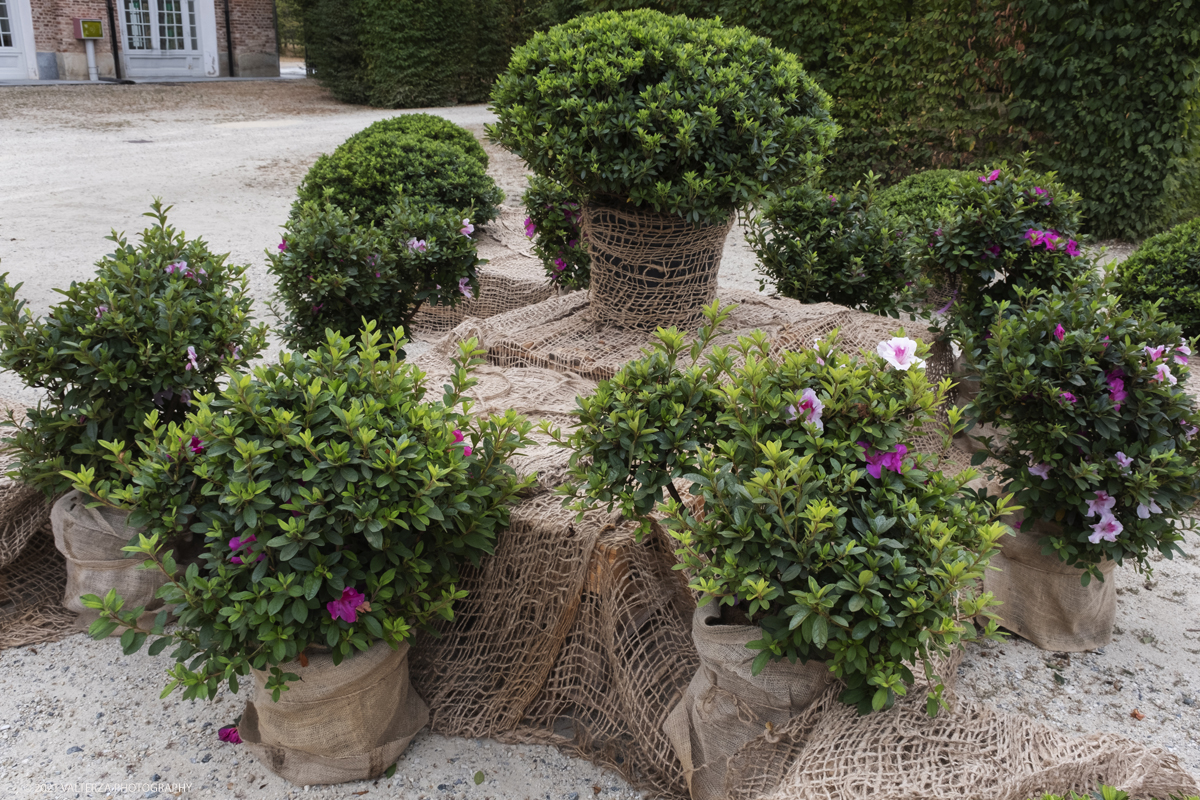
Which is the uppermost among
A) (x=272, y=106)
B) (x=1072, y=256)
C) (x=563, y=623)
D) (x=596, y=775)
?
(x=272, y=106)

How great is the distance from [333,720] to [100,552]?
3.58 ft

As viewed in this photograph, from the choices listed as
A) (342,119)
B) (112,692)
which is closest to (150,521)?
(112,692)

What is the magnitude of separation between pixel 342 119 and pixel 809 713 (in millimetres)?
13849

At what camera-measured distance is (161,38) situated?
19297 mm

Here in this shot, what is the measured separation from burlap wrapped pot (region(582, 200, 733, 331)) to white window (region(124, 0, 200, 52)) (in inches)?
765

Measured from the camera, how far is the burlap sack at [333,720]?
2.24m

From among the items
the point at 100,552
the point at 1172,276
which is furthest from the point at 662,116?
the point at 1172,276

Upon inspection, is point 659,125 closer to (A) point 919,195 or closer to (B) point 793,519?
(B) point 793,519

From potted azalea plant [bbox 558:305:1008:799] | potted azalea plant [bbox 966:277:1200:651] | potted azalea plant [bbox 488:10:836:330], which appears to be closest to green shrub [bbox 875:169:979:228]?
potted azalea plant [bbox 488:10:836:330]

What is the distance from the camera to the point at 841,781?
176cm

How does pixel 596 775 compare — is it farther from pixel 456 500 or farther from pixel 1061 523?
pixel 1061 523

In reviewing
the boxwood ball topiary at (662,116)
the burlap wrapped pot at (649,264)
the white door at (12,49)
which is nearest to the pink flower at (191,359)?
the boxwood ball topiary at (662,116)

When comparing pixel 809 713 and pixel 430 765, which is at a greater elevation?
pixel 809 713

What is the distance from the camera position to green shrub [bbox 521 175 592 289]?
4.59 m
